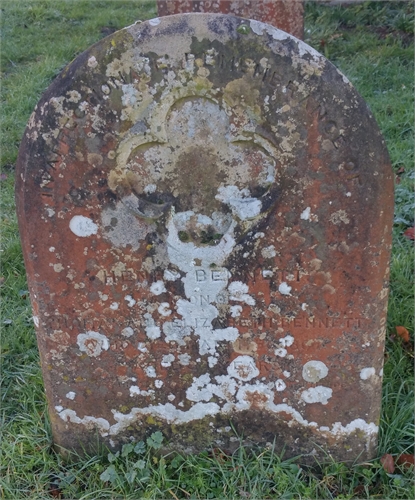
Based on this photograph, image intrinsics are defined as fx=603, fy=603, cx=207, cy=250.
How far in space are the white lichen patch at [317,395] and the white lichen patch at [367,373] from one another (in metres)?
0.14

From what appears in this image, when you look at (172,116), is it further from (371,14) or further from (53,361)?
(371,14)

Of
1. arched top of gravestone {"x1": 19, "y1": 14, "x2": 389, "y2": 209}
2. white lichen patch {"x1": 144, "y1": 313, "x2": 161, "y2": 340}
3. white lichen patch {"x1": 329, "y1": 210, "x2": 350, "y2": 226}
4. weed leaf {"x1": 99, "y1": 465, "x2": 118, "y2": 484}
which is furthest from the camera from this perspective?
weed leaf {"x1": 99, "y1": 465, "x2": 118, "y2": 484}

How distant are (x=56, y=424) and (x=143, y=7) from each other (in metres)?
6.78

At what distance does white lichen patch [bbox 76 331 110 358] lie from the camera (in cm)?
234

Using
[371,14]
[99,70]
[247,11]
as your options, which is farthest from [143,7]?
[99,70]

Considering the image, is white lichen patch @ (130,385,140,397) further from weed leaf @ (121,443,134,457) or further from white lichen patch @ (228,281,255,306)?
white lichen patch @ (228,281,255,306)

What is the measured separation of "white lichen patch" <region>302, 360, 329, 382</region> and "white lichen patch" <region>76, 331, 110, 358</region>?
0.78m

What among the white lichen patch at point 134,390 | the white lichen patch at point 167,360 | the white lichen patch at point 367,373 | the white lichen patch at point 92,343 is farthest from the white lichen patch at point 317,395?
the white lichen patch at point 92,343

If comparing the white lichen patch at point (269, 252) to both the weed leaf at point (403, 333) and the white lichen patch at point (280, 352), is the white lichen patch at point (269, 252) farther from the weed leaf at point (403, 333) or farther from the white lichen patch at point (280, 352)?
the weed leaf at point (403, 333)

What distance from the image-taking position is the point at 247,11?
4859 mm

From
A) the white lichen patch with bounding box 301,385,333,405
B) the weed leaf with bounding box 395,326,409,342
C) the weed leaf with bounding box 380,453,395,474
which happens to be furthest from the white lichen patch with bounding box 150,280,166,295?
the weed leaf with bounding box 395,326,409,342

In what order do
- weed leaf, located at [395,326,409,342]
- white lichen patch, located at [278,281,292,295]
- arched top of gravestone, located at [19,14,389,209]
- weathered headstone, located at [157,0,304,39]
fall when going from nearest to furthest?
1. arched top of gravestone, located at [19,14,389,209]
2. white lichen patch, located at [278,281,292,295]
3. weed leaf, located at [395,326,409,342]
4. weathered headstone, located at [157,0,304,39]

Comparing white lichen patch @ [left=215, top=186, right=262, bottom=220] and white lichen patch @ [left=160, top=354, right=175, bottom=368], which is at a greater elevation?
white lichen patch @ [left=215, top=186, right=262, bottom=220]

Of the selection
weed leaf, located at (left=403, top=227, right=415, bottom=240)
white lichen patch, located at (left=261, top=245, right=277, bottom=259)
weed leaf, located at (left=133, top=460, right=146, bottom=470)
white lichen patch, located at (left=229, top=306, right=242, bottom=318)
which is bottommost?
weed leaf, located at (left=133, top=460, right=146, bottom=470)
